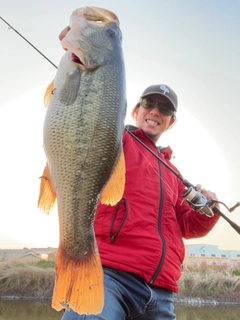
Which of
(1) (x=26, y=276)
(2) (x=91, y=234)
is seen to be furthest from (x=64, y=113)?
(1) (x=26, y=276)

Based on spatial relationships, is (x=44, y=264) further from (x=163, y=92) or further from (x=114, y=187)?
(x=114, y=187)

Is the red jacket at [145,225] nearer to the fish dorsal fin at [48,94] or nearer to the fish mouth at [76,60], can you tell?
the fish dorsal fin at [48,94]

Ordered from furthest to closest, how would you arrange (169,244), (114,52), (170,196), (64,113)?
(170,196) < (169,244) < (114,52) < (64,113)

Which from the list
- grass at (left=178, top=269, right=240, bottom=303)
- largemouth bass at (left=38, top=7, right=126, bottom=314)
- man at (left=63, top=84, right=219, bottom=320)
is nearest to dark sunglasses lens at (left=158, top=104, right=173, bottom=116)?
man at (left=63, top=84, right=219, bottom=320)

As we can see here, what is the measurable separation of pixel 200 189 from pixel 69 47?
5.98 ft

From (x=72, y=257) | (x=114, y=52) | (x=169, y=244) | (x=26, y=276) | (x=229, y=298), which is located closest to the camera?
(x=72, y=257)

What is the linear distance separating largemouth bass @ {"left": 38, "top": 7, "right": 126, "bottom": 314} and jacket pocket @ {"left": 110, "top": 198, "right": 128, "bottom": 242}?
55 centimetres

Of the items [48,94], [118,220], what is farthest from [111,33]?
[118,220]

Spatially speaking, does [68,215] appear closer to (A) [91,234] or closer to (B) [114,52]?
(A) [91,234]

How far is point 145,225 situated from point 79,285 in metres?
0.92

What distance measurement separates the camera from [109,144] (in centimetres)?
215

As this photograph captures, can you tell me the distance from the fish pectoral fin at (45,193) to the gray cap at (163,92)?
200 centimetres

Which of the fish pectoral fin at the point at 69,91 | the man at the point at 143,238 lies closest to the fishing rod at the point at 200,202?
the man at the point at 143,238

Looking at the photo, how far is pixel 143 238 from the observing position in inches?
114
